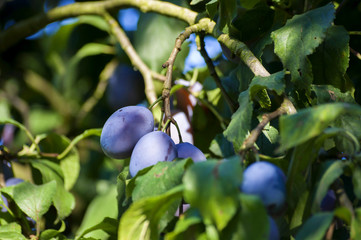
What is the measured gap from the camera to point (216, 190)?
0.32 m

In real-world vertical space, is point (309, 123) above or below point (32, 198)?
above

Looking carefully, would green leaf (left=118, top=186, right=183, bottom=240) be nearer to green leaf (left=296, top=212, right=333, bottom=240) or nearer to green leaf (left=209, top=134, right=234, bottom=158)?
green leaf (left=296, top=212, right=333, bottom=240)

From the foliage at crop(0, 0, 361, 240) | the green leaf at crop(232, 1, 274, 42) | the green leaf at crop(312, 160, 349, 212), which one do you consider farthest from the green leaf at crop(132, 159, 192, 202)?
the green leaf at crop(232, 1, 274, 42)

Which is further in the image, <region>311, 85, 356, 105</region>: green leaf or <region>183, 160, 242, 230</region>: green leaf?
<region>311, 85, 356, 105</region>: green leaf

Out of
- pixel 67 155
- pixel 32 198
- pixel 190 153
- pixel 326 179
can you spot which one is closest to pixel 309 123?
pixel 326 179

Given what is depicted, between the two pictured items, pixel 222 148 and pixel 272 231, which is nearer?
pixel 272 231

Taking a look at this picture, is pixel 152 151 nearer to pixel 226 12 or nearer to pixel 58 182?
pixel 226 12

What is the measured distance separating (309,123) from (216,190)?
0.08 m

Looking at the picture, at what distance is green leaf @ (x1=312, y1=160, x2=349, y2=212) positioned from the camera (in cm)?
34

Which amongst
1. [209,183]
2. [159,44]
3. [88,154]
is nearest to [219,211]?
[209,183]

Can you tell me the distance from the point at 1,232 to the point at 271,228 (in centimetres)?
37

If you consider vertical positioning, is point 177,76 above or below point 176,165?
below

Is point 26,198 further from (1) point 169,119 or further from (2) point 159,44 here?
(2) point 159,44

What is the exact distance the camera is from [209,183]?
0.32m
